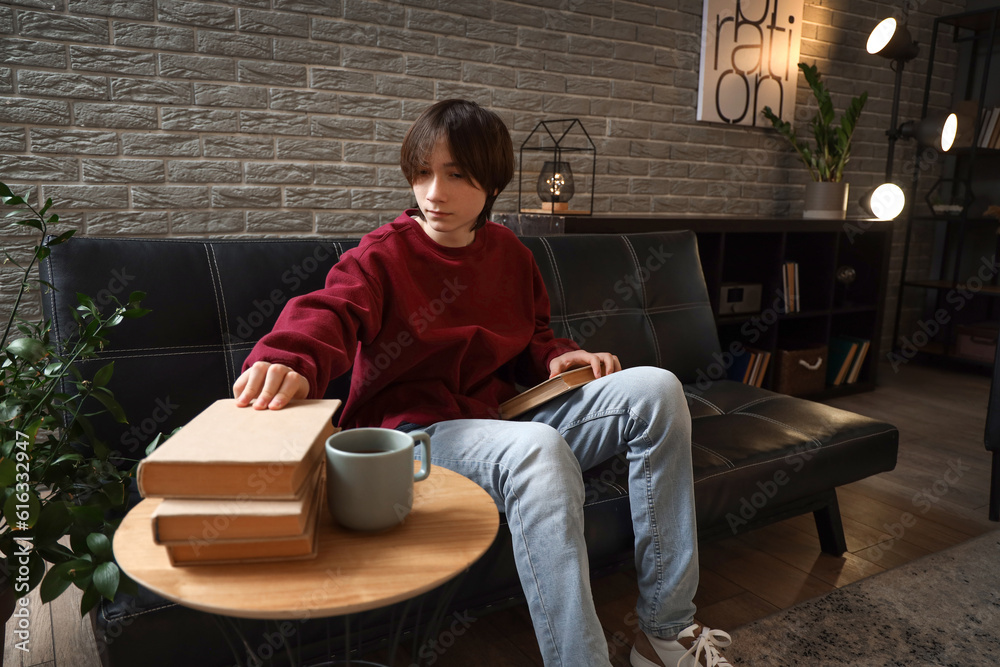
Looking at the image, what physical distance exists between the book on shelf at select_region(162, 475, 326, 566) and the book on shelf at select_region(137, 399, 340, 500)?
0.13 feet

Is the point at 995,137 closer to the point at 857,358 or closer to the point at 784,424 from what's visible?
the point at 857,358

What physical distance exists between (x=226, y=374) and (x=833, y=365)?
9.29ft

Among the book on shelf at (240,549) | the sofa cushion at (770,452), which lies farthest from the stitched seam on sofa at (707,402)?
the book on shelf at (240,549)

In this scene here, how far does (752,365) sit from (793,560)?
4.32 ft

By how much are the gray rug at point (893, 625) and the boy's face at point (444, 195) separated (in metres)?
0.96

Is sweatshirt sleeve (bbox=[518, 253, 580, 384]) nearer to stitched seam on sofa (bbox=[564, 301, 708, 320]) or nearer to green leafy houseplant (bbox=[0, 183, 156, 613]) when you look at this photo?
stitched seam on sofa (bbox=[564, 301, 708, 320])

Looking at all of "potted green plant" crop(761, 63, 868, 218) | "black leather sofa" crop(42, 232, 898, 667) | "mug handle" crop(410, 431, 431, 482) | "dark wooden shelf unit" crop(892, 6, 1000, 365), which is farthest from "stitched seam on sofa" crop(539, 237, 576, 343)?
"dark wooden shelf unit" crop(892, 6, 1000, 365)

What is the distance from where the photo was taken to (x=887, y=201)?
320 centimetres

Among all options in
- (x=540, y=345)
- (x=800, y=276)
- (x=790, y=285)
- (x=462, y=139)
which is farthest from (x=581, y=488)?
(x=800, y=276)

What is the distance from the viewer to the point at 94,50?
1.98m

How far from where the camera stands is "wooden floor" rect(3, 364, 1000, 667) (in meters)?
1.34

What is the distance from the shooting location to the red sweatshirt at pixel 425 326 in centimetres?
120

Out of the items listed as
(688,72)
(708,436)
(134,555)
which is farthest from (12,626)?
(688,72)

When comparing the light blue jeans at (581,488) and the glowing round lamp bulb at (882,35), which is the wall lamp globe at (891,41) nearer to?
the glowing round lamp bulb at (882,35)
